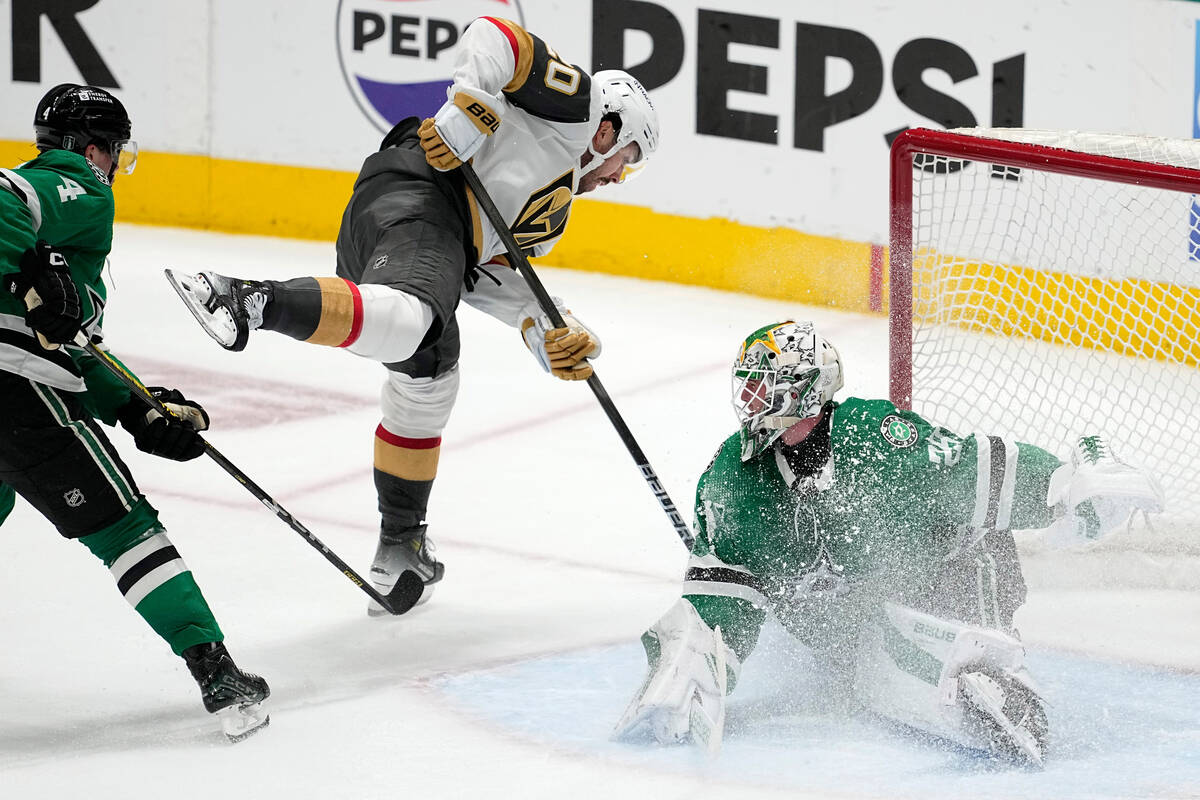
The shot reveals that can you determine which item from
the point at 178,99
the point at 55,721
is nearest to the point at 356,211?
the point at 55,721

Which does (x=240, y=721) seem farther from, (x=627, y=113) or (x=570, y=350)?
(x=627, y=113)

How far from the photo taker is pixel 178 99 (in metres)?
6.20

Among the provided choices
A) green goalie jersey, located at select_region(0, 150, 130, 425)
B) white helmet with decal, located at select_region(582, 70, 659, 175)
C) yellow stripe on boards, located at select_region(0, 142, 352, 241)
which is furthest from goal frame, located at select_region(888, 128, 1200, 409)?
yellow stripe on boards, located at select_region(0, 142, 352, 241)

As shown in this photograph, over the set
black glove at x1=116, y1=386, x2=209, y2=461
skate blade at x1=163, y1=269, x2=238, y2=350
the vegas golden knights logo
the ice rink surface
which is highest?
the vegas golden knights logo

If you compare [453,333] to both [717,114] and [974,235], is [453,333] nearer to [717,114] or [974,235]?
[974,235]

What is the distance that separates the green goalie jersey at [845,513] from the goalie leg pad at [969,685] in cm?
12

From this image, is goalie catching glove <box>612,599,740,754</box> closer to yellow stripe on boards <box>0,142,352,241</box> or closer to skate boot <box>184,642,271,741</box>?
skate boot <box>184,642,271,741</box>

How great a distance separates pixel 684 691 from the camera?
91.6 inches

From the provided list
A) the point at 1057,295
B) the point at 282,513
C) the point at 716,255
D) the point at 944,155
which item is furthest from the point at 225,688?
the point at 716,255

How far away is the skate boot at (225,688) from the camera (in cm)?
240

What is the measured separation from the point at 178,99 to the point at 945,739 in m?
4.74

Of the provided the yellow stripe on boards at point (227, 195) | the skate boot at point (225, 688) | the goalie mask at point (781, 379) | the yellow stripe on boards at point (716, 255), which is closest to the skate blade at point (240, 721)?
the skate boot at point (225, 688)

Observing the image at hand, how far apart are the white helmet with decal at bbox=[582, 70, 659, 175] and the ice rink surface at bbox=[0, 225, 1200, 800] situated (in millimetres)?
897

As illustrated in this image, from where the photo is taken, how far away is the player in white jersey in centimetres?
246
